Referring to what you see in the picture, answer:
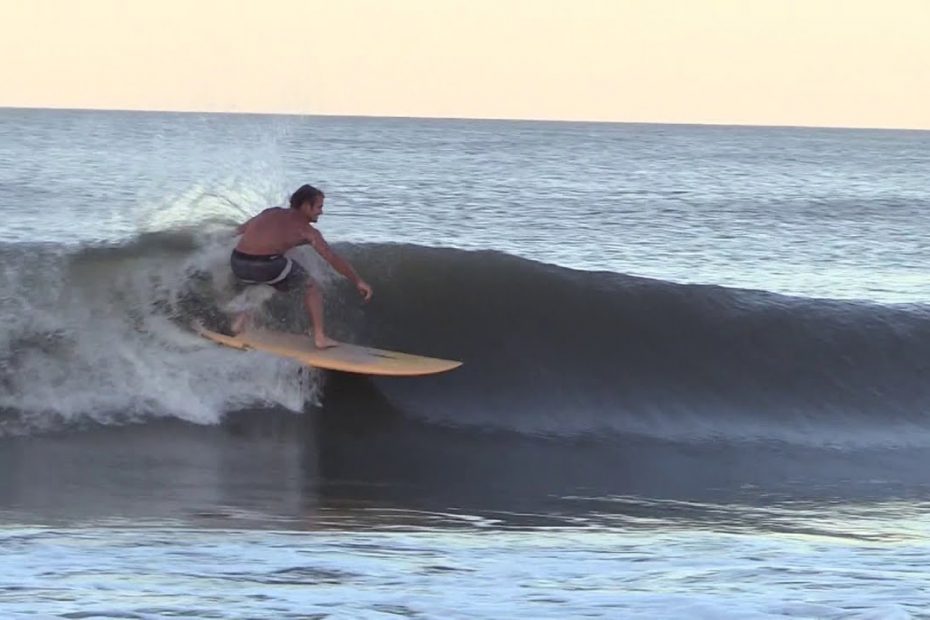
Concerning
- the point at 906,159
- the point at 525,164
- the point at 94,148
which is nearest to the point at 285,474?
the point at 94,148

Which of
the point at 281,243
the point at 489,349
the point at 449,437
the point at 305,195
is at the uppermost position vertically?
the point at 305,195

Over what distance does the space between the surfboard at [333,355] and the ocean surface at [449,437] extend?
33 cm

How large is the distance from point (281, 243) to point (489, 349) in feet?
10.0

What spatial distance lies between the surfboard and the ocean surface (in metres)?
0.33

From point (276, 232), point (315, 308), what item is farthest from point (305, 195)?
point (315, 308)

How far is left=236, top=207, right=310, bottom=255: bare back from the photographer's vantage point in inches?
424

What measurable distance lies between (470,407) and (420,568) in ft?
17.5

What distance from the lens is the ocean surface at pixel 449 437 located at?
695 centimetres

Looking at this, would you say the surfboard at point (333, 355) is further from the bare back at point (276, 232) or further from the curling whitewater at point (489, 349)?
the bare back at point (276, 232)

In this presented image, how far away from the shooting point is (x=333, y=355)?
11.3 m

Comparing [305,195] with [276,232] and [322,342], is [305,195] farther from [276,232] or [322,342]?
[322,342]

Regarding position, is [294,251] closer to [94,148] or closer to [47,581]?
[47,581]

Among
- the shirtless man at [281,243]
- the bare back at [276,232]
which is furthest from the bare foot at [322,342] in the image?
the bare back at [276,232]

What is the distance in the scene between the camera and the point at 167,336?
12.2m
